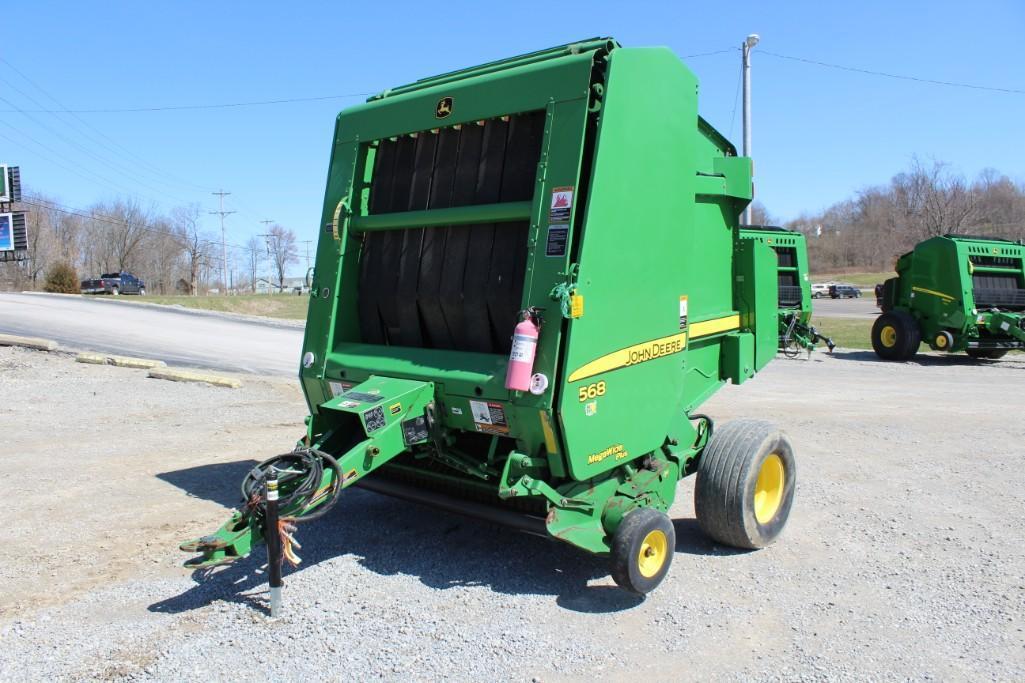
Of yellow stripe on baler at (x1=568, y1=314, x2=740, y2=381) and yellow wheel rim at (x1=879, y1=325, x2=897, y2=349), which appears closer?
yellow stripe on baler at (x1=568, y1=314, x2=740, y2=381)

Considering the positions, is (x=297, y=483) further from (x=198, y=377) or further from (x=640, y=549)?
(x=198, y=377)

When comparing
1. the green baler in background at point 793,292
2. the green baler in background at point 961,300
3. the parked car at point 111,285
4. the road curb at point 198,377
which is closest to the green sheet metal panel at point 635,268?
the road curb at point 198,377

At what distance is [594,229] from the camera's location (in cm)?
424

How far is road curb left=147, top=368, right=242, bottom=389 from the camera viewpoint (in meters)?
12.2

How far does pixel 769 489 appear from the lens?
5684mm

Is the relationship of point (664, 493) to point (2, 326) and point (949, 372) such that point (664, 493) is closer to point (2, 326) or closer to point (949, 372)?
point (949, 372)

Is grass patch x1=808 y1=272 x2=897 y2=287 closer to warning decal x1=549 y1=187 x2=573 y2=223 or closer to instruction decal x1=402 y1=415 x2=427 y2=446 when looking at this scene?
warning decal x1=549 y1=187 x2=573 y2=223

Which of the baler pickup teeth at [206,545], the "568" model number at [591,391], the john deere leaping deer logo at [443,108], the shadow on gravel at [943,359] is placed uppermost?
the john deere leaping deer logo at [443,108]

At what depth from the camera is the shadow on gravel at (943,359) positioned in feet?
55.3

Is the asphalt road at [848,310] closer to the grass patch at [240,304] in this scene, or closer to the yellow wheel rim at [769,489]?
the grass patch at [240,304]

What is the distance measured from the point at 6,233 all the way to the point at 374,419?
3724cm

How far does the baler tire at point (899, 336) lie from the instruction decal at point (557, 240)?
1524cm

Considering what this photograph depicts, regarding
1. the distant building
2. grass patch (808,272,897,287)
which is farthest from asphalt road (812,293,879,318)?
the distant building

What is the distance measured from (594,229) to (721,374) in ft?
7.42
